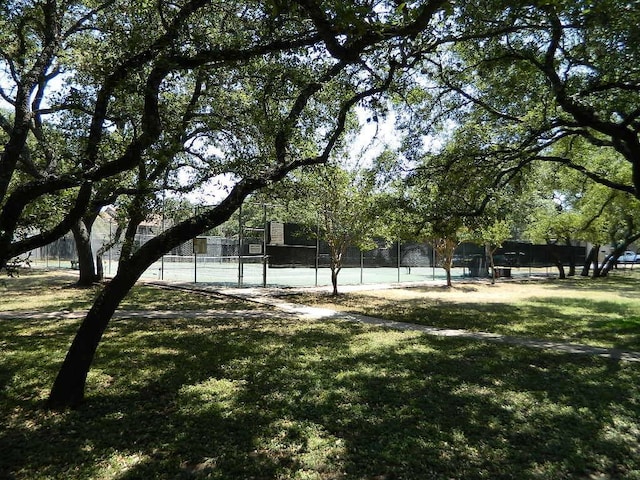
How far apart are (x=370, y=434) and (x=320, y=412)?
2.49 feet

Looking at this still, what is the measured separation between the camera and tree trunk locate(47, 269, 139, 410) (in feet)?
16.9

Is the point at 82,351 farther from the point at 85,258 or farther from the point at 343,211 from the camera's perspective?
the point at 85,258

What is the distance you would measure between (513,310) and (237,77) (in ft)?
36.4

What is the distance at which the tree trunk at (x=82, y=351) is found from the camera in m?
5.16

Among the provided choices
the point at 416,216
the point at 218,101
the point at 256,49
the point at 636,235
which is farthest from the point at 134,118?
the point at 636,235

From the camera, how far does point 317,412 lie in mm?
5070

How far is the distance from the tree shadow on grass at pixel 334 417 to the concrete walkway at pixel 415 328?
800 mm

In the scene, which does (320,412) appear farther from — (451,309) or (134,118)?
(451,309)

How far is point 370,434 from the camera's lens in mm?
4488

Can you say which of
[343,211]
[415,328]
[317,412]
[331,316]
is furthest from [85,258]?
[317,412]

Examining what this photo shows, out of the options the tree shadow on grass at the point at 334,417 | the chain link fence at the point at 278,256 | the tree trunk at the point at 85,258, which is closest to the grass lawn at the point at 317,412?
the tree shadow on grass at the point at 334,417

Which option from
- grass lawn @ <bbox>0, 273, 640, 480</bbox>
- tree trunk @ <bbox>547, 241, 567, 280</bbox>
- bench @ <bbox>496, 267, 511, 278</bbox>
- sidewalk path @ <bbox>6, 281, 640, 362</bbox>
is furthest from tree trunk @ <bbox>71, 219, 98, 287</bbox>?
tree trunk @ <bbox>547, 241, 567, 280</bbox>

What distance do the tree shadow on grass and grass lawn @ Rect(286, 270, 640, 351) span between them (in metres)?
2.75

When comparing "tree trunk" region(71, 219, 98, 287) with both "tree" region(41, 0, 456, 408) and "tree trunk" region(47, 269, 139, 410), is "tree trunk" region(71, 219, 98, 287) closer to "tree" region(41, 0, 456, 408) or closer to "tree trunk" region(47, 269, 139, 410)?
"tree" region(41, 0, 456, 408)
